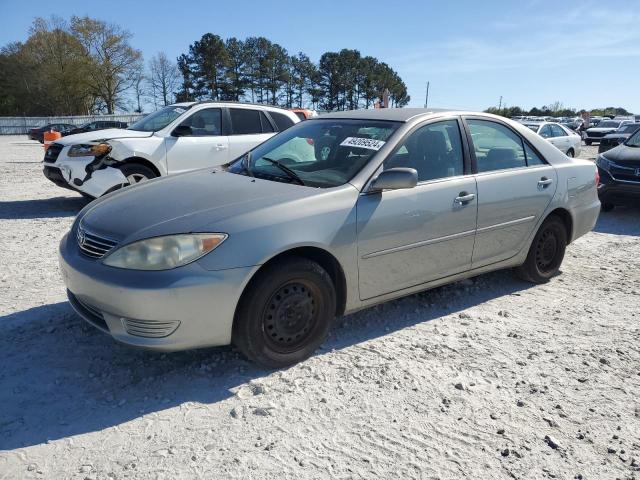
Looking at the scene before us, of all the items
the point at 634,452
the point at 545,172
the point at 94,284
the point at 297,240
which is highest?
the point at 545,172

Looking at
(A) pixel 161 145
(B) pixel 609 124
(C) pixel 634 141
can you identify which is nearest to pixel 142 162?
(A) pixel 161 145

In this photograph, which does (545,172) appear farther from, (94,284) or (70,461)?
(70,461)

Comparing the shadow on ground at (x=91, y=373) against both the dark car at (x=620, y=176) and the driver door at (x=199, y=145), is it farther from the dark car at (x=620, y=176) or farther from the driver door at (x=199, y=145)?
the dark car at (x=620, y=176)

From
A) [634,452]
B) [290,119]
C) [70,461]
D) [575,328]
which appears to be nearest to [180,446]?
[70,461]

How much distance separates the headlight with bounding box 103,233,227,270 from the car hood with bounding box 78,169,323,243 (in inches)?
1.7

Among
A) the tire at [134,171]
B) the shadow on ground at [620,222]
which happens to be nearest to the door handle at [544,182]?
the shadow on ground at [620,222]

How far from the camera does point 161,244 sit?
9.43 feet

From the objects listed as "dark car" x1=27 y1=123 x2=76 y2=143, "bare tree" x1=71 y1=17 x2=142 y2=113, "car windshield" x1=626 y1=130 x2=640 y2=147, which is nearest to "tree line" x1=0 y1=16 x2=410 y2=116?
"bare tree" x1=71 y1=17 x2=142 y2=113

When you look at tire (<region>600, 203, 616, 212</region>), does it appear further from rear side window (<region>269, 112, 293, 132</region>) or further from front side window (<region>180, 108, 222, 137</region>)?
front side window (<region>180, 108, 222, 137</region>)

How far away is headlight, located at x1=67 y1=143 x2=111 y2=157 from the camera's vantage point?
299 inches

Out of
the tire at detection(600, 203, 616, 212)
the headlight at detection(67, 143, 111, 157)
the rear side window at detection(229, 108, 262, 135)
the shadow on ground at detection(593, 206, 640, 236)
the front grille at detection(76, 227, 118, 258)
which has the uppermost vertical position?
the rear side window at detection(229, 108, 262, 135)

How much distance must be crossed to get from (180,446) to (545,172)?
385 cm

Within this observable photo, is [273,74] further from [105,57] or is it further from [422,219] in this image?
[422,219]

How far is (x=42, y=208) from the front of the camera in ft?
28.0
